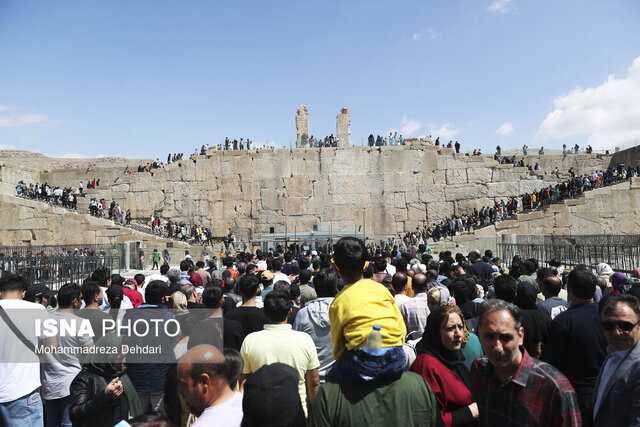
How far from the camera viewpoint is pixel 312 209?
1297 inches

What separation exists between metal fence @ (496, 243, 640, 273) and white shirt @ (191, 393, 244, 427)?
13.9 m

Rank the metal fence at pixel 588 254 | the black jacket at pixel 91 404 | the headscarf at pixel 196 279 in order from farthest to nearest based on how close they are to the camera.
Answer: the metal fence at pixel 588 254, the headscarf at pixel 196 279, the black jacket at pixel 91 404

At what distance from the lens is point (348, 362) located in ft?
7.97

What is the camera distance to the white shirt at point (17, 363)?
4.08 m

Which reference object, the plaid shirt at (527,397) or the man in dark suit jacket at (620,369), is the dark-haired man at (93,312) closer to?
the plaid shirt at (527,397)

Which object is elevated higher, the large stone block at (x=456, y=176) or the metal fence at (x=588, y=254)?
the large stone block at (x=456, y=176)

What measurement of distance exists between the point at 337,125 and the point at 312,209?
7047 millimetres

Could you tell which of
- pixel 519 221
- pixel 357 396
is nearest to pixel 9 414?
pixel 357 396

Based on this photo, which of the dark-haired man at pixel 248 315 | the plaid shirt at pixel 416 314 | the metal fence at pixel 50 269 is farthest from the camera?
the metal fence at pixel 50 269

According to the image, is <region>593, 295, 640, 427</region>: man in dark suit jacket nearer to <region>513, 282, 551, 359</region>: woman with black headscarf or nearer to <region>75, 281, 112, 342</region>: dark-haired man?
<region>513, 282, 551, 359</region>: woman with black headscarf

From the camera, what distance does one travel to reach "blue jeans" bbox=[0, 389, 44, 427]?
411cm

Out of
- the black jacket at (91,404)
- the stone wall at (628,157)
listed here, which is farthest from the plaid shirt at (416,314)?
the stone wall at (628,157)

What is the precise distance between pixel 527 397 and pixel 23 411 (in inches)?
177

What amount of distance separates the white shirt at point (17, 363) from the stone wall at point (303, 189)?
2858 cm
